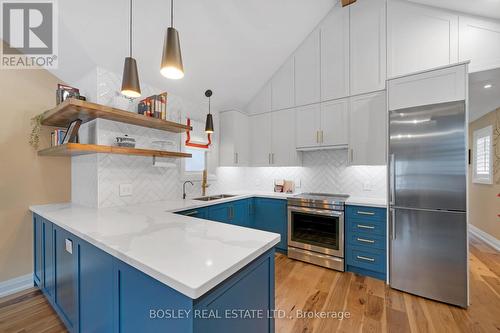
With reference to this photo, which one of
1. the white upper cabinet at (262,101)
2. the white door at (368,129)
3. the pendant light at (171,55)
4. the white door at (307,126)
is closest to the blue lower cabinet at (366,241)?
the white door at (368,129)

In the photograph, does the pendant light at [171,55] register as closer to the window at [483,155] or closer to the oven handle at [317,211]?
the oven handle at [317,211]

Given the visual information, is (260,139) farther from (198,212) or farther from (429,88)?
(429,88)

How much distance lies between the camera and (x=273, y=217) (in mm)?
3299

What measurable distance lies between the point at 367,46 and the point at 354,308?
10.8ft

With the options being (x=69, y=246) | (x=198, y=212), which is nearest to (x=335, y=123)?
(x=198, y=212)

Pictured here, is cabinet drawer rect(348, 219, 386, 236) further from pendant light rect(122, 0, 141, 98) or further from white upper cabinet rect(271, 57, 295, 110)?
pendant light rect(122, 0, 141, 98)

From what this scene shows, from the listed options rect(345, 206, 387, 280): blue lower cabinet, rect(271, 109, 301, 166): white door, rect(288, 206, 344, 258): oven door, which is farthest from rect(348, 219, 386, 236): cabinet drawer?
rect(271, 109, 301, 166): white door

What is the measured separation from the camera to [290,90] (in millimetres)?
3553

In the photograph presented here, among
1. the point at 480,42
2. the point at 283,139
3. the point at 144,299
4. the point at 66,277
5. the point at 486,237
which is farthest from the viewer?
the point at 486,237

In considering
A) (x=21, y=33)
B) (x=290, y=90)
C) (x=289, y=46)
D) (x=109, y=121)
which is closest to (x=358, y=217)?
(x=290, y=90)

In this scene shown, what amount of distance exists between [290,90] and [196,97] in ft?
5.33

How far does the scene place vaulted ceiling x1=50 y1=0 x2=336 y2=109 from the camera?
2049mm

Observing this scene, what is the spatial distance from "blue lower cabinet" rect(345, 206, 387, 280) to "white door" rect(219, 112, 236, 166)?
212 centimetres

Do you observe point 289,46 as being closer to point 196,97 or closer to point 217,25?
point 217,25
